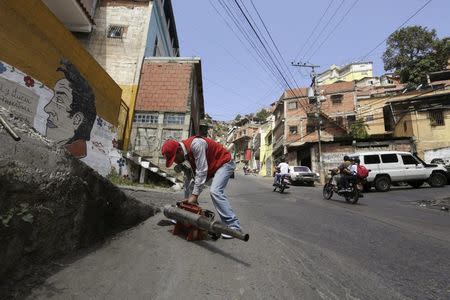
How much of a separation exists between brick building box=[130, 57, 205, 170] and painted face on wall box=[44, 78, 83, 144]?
777 centimetres

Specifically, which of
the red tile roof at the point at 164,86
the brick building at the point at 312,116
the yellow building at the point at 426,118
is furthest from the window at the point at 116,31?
the yellow building at the point at 426,118

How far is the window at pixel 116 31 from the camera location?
1738cm

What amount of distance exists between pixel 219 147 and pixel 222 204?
0.84 meters

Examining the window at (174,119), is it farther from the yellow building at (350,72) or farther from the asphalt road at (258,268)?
the yellow building at (350,72)

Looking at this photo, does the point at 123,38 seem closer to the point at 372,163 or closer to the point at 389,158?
the point at 372,163

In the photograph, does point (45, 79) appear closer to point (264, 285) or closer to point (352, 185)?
point (264, 285)

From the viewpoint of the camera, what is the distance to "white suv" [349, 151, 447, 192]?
683 inches

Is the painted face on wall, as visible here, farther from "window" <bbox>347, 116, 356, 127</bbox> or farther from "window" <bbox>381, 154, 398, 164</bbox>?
"window" <bbox>347, 116, 356, 127</bbox>

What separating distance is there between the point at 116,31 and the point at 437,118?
94.9ft

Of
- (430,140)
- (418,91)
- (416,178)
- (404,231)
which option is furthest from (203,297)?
(418,91)

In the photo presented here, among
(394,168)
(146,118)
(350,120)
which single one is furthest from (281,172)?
(350,120)

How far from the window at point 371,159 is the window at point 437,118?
16914 millimetres

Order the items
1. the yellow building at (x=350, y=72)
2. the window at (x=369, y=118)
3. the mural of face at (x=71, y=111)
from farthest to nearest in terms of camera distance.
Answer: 1. the yellow building at (x=350, y=72)
2. the window at (x=369, y=118)
3. the mural of face at (x=71, y=111)

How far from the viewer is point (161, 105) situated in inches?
735
